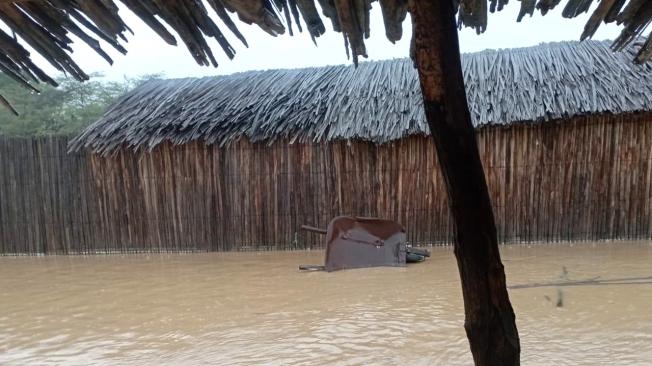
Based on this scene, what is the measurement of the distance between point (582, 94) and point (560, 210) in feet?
4.94

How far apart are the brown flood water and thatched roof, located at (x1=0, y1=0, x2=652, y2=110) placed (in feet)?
5.94

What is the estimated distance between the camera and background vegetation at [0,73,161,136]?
11.6 metres

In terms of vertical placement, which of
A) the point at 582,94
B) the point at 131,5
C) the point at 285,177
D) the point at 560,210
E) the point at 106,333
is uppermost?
the point at 582,94

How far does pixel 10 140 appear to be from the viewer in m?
7.01

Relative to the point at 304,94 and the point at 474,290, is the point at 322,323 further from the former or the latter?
the point at 304,94

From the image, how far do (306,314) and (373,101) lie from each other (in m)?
3.85

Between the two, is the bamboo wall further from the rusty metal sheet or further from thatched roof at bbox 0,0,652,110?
thatched roof at bbox 0,0,652,110

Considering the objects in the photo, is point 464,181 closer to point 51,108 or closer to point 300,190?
point 300,190

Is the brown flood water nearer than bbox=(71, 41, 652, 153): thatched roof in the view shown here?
Yes

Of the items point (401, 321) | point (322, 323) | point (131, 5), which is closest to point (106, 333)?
point (322, 323)

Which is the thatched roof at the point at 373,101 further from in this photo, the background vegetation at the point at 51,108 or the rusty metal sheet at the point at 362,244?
the background vegetation at the point at 51,108

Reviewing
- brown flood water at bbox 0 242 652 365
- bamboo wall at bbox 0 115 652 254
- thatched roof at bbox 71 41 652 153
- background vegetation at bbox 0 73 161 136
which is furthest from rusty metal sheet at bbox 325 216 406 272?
background vegetation at bbox 0 73 161 136

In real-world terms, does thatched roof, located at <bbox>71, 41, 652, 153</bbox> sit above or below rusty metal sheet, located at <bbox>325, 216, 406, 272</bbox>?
above

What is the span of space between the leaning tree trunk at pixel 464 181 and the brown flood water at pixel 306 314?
1.63 meters
